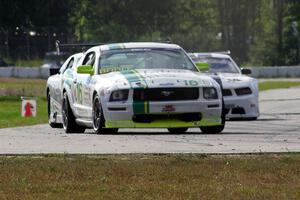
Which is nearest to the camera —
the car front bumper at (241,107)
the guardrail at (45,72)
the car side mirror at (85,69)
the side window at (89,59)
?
the car side mirror at (85,69)

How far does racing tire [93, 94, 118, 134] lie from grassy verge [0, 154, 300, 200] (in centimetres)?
430

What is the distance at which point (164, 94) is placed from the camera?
16.1m

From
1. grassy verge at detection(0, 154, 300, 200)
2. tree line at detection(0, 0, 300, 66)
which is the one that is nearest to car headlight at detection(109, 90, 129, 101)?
grassy verge at detection(0, 154, 300, 200)

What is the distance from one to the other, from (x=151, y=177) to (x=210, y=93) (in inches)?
241

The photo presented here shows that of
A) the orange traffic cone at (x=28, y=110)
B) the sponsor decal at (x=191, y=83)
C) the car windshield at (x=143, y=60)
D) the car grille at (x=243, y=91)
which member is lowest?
the orange traffic cone at (x=28, y=110)

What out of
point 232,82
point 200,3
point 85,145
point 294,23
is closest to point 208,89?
point 85,145

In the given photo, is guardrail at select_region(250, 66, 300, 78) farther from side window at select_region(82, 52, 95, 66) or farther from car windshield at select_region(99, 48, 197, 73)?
car windshield at select_region(99, 48, 197, 73)

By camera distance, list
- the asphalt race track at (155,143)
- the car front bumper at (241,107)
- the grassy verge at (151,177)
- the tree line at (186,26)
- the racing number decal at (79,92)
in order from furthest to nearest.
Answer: the tree line at (186,26)
the car front bumper at (241,107)
the racing number decal at (79,92)
the asphalt race track at (155,143)
the grassy verge at (151,177)

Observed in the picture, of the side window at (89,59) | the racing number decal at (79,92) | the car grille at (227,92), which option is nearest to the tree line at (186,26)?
the car grille at (227,92)

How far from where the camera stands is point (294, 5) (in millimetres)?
86938

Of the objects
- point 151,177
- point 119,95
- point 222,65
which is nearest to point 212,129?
point 119,95

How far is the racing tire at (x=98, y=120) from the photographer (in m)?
16.4

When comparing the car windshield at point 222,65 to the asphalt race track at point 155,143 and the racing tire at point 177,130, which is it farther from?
the racing tire at point 177,130

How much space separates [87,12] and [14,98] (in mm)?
56751
